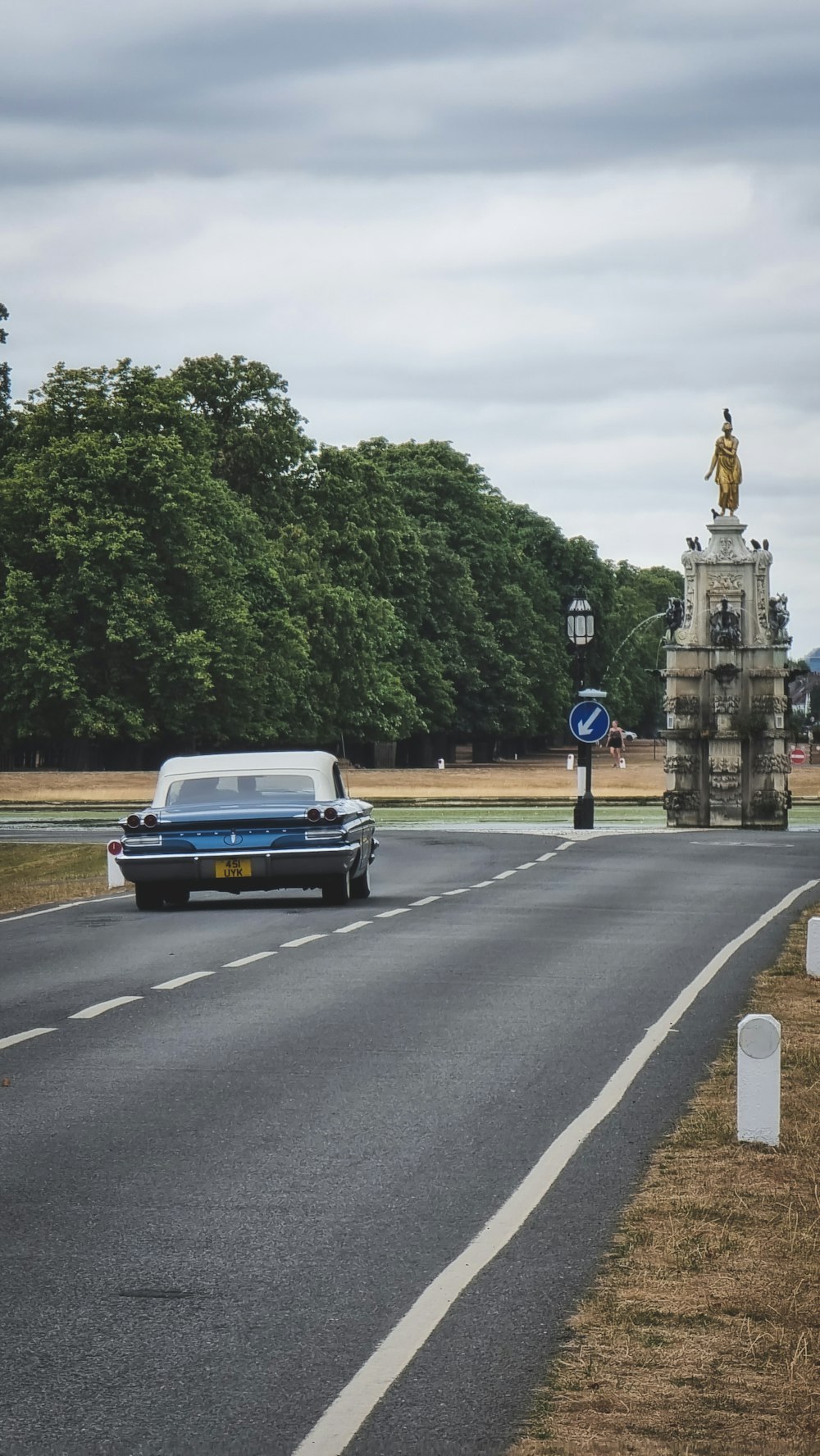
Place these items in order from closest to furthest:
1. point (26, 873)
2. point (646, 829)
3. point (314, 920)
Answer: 1. point (314, 920)
2. point (26, 873)
3. point (646, 829)

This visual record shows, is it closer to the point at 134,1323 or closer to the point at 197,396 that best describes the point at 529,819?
the point at 197,396

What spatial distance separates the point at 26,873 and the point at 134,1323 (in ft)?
97.2

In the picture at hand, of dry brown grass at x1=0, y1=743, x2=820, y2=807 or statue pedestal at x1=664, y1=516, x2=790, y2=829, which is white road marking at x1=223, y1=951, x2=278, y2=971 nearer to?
statue pedestal at x1=664, y1=516, x2=790, y2=829

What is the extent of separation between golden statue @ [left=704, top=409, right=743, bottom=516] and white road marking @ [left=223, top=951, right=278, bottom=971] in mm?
33313

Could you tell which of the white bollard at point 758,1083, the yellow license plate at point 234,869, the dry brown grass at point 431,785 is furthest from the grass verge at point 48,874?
the dry brown grass at point 431,785

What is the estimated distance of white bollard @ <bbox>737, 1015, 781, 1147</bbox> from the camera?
8.70 meters

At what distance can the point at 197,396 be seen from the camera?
267 ft

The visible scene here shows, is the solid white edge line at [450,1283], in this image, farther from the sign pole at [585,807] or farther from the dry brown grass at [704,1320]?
the sign pole at [585,807]

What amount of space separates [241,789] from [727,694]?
25.7 metres

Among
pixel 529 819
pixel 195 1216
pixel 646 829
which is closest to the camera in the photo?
pixel 195 1216

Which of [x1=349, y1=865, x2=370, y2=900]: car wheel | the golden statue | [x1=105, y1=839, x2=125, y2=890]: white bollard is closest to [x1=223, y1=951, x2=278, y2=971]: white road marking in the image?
[x1=349, y1=865, x2=370, y2=900]: car wheel

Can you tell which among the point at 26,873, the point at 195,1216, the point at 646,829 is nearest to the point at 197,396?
the point at 646,829

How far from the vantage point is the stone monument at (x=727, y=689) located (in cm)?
4778

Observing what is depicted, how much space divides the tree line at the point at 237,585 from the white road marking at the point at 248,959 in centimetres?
4831
